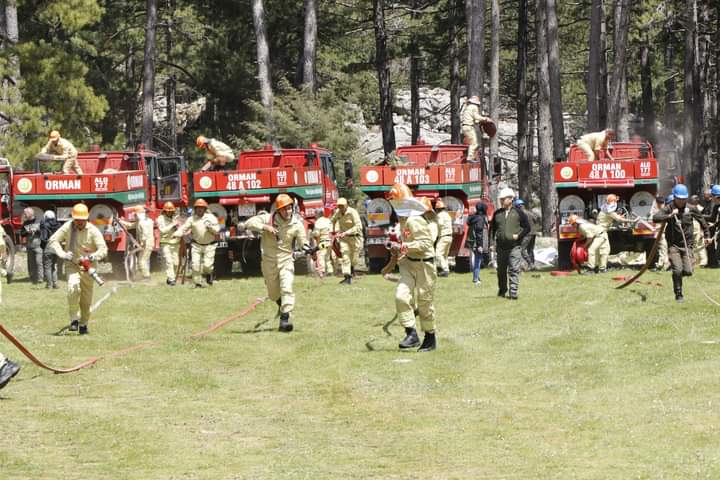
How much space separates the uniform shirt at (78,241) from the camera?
18016mm

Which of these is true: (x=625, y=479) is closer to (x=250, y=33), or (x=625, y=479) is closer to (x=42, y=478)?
(x=42, y=478)

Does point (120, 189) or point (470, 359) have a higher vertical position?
point (120, 189)

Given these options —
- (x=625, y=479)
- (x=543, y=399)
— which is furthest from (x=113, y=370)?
(x=625, y=479)

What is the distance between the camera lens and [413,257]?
16.4 metres

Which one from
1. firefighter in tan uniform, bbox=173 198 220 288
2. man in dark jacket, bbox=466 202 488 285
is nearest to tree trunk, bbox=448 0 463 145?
man in dark jacket, bbox=466 202 488 285

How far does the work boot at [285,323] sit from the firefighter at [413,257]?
10.5 feet

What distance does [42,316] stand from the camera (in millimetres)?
21297

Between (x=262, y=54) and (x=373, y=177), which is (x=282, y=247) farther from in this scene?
(x=262, y=54)

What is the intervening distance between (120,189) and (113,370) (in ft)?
40.2

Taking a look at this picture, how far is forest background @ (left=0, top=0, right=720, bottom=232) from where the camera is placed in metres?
39.0

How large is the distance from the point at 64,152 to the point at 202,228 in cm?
466

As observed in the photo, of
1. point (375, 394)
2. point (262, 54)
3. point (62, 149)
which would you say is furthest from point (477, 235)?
point (262, 54)

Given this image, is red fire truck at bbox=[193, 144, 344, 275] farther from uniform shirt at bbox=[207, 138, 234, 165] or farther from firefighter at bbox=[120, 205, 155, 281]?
firefighter at bbox=[120, 205, 155, 281]

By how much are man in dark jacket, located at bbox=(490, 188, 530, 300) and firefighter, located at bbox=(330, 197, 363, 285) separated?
15.2 feet
